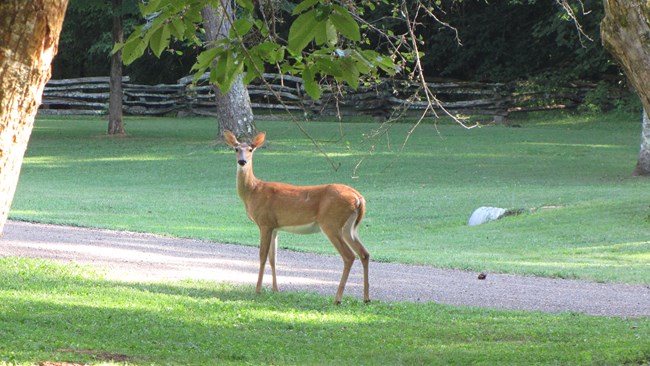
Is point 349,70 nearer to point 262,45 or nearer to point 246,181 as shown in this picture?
point 262,45

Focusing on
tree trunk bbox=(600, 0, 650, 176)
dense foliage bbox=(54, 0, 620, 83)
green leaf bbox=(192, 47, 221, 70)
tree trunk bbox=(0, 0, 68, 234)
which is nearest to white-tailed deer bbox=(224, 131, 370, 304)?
tree trunk bbox=(600, 0, 650, 176)

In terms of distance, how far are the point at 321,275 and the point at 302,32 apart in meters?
8.22

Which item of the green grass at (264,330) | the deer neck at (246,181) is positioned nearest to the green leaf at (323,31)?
the green grass at (264,330)

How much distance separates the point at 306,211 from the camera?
9.84 meters

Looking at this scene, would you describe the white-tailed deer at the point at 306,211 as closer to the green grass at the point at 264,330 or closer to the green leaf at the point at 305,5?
the green grass at the point at 264,330

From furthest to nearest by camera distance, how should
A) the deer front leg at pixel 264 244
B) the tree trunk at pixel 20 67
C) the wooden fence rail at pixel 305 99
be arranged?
1. the wooden fence rail at pixel 305 99
2. the deer front leg at pixel 264 244
3. the tree trunk at pixel 20 67

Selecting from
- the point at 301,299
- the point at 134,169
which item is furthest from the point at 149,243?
the point at 134,169

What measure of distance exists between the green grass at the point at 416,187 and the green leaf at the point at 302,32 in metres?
2.40

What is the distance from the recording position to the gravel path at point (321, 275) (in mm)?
10773

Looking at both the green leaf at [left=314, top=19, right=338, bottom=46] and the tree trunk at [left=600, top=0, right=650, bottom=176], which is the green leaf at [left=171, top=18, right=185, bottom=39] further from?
the tree trunk at [left=600, top=0, right=650, bottom=176]

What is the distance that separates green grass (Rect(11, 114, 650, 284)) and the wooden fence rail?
7.77ft

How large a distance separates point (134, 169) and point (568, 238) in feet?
47.6

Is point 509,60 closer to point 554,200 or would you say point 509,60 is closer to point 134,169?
point 134,169

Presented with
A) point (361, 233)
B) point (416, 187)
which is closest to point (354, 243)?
point (361, 233)
